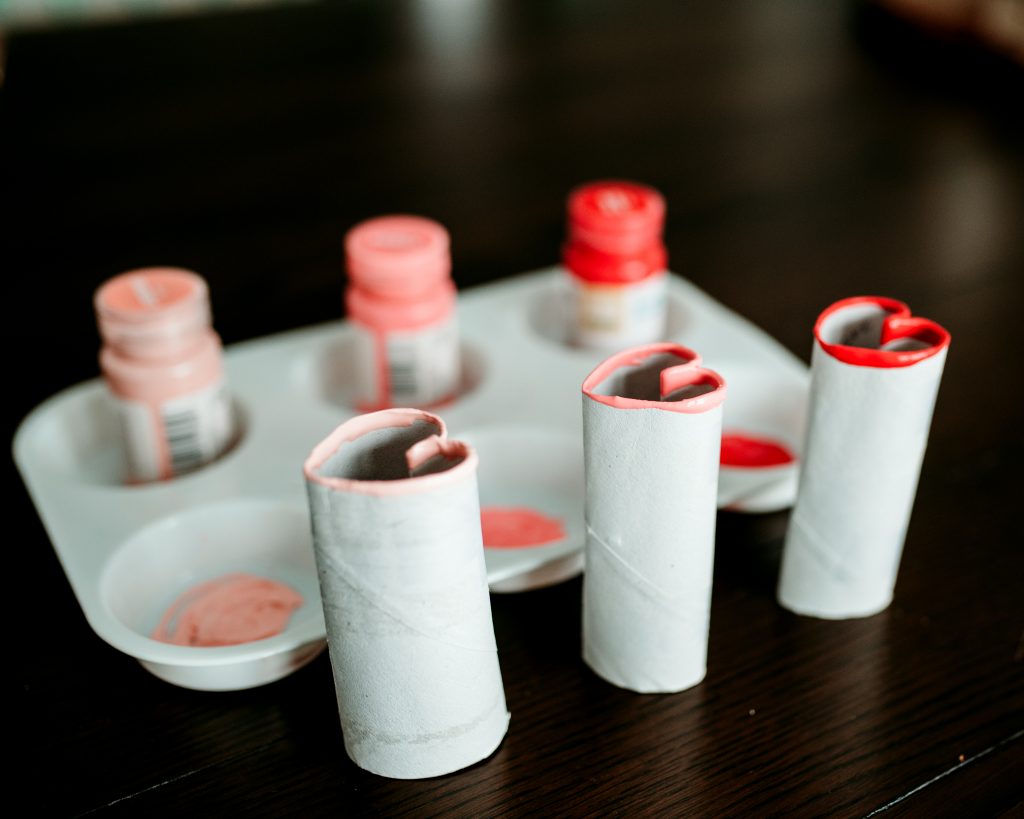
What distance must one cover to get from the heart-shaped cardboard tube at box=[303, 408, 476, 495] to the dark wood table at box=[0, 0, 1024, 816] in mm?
157

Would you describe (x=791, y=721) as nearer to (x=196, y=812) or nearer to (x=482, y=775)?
(x=482, y=775)

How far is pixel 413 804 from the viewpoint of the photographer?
522 mm

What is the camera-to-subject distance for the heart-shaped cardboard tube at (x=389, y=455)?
0.45 metres

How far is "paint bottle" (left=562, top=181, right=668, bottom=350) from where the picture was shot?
2.54ft

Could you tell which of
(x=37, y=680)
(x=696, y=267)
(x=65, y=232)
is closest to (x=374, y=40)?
(x=65, y=232)

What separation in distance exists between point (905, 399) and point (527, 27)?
108cm

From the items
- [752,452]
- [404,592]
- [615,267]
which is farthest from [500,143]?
[404,592]

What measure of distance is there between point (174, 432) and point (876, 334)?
0.43 m

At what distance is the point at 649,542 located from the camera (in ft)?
1.73

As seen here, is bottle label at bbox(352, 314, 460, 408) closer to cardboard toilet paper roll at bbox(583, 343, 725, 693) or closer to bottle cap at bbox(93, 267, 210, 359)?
bottle cap at bbox(93, 267, 210, 359)

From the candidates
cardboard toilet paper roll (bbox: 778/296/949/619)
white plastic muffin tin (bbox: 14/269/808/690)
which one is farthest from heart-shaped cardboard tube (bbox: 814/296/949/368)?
white plastic muffin tin (bbox: 14/269/808/690)

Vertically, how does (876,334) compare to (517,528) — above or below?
above

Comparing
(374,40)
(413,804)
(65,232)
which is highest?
(374,40)

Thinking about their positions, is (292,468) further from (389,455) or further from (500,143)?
(500,143)
